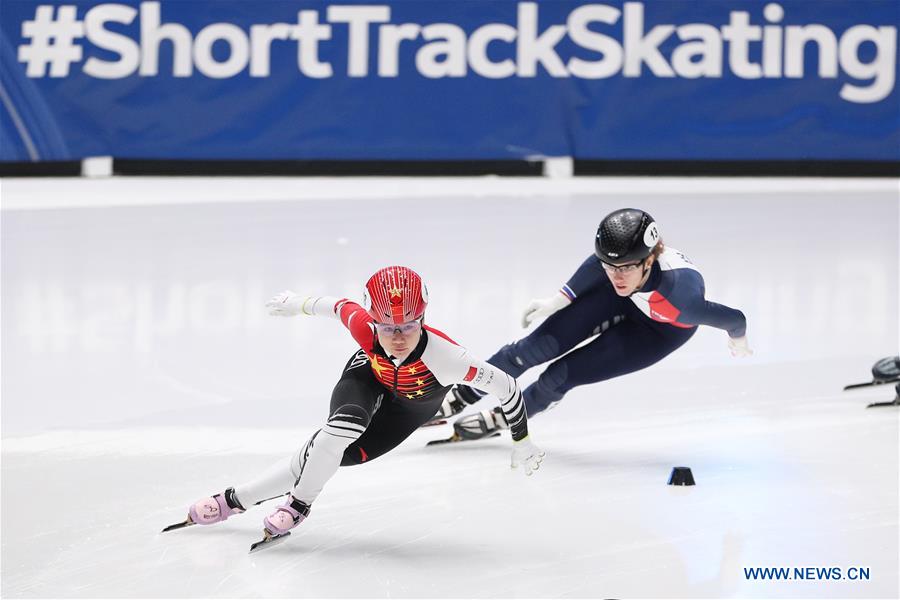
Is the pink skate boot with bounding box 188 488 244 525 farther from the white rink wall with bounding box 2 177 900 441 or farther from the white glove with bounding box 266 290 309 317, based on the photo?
the white rink wall with bounding box 2 177 900 441

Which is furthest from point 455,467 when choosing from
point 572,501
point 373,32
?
point 373,32

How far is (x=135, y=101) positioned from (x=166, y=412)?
6.79 metres

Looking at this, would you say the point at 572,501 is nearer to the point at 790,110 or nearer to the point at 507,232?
the point at 507,232

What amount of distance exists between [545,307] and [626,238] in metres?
0.68

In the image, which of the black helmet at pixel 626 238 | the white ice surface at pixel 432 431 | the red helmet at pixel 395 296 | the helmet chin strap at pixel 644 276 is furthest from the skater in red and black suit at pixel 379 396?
the helmet chin strap at pixel 644 276

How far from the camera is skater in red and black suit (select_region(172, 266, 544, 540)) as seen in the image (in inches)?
137

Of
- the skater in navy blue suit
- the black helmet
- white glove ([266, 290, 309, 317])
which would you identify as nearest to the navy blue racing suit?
the skater in navy blue suit

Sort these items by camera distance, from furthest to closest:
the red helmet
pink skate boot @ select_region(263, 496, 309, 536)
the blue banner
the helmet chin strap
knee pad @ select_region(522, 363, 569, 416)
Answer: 1. the blue banner
2. knee pad @ select_region(522, 363, 569, 416)
3. the helmet chin strap
4. pink skate boot @ select_region(263, 496, 309, 536)
5. the red helmet

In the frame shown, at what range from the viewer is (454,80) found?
11141mm

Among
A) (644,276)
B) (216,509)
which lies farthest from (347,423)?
(644,276)

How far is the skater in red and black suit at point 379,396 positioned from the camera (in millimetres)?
3473

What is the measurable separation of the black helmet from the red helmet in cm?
83

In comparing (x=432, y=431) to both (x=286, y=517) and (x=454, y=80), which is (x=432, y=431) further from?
(x=454, y=80)

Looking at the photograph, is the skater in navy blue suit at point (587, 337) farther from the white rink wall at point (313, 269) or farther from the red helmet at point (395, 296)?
the red helmet at point (395, 296)
